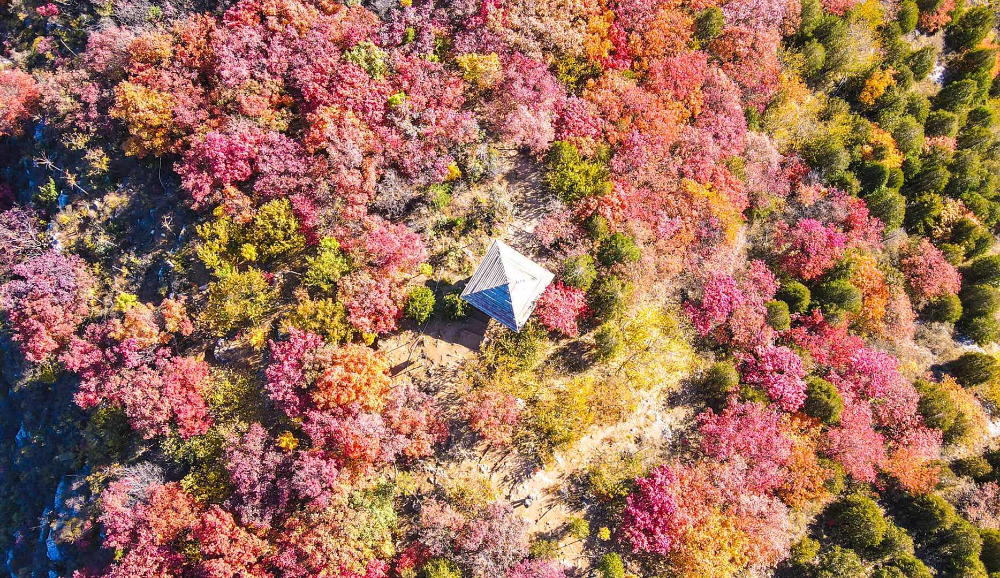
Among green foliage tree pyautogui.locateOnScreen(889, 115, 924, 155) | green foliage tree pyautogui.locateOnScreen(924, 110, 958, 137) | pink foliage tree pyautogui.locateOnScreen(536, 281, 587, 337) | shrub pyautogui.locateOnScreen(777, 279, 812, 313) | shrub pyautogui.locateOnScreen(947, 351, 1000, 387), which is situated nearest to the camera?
pink foliage tree pyautogui.locateOnScreen(536, 281, 587, 337)

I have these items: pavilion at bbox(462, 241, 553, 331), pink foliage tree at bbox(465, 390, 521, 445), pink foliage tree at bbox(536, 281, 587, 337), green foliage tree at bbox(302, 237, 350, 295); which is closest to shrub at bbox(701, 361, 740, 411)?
pink foliage tree at bbox(536, 281, 587, 337)

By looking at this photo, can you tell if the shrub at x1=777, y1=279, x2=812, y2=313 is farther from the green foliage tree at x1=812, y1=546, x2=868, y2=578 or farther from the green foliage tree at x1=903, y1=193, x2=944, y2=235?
the green foliage tree at x1=812, y1=546, x2=868, y2=578

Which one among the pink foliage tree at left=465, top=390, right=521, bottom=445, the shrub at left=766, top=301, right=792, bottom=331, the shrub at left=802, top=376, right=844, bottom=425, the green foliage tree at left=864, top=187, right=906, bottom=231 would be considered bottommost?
the pink foliage tree at left=465, top=390, right=521, bottom=445

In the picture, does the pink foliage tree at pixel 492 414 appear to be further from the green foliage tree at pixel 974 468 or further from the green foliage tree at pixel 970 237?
the green foliage tree at pixel 970 237

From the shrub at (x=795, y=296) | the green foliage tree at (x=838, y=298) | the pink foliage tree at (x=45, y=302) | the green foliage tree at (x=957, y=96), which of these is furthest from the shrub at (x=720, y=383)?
the pink foliage tree at (x=45, y=302)

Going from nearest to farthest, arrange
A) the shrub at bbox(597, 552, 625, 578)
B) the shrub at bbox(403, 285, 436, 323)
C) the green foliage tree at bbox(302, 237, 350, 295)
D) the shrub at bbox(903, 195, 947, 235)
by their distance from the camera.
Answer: the shrub at bbox(597, 552, 625, 578) < the green foliage tree at bbox(302, 237, 350, 295) < the shrub at bbox(403, 285, 436, 323) < the shrub at bbox(903, 195, 947, 235)

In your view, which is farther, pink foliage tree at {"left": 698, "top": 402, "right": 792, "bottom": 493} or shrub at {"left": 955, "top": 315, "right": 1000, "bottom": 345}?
shrub at {"left": 955, "top": 315, "right": 1000, "bottom": 345}

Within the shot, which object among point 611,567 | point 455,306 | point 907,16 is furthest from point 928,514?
point 907,16
